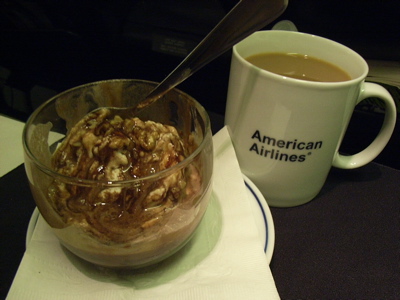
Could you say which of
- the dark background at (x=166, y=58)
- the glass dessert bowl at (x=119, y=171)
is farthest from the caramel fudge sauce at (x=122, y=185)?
the dark background at (x=166, y=58)

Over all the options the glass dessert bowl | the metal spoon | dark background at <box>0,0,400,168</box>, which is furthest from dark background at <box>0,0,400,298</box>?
the metal spoon

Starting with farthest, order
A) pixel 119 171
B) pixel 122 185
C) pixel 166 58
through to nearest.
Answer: pixel 166 58 → pixel 119 171 → pixel 122 185

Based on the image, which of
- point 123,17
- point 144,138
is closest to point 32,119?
point 144,138

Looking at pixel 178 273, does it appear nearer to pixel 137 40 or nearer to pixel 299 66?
pixel 299 66

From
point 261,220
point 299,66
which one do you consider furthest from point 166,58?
point 261,220

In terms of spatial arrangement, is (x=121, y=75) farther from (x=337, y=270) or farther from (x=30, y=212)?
(x=337, y=270)

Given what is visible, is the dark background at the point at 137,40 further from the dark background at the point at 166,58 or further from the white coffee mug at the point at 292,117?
the white coffee mug at the point at 292,117
